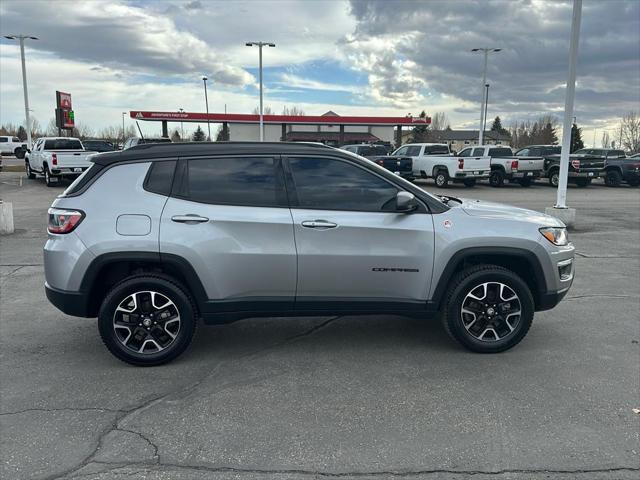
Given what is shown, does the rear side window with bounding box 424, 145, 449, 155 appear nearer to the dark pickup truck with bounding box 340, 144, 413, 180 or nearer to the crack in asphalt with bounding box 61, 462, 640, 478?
the dark pickup truck with bounding box 340, 144, 413, 180

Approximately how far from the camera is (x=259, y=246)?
4199 millimetres

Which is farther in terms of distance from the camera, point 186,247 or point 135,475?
point 186,247

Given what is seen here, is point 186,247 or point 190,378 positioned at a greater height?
point 186,247

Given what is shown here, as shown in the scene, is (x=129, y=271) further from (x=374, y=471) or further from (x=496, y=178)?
(x=496, y=178)

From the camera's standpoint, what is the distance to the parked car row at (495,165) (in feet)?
74.9

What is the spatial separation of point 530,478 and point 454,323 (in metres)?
1.71

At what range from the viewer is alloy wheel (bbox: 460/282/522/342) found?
448cm

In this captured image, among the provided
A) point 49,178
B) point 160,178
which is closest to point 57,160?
point 49,178

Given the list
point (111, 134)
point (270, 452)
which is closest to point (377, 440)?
point (270, 452)

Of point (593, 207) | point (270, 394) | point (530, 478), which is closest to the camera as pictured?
point (530, 478)

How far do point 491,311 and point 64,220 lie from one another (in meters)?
3.62

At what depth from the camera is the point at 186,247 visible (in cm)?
414

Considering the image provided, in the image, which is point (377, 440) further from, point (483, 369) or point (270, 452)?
point (483, 369)

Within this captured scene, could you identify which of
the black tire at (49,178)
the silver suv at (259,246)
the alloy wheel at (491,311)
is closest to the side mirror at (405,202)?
the silver suv at (259,246)
